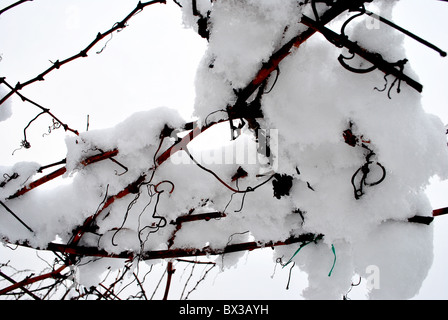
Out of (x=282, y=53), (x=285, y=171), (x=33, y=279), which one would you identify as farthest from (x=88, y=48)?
(x=33, y=279)

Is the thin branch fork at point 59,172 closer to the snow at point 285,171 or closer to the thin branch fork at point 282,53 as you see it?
the snow at point 285,171

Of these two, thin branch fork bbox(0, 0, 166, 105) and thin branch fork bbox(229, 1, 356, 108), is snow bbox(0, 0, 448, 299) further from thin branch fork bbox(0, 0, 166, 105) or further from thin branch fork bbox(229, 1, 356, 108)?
thin branch fork bbox(0, 0, 166, 105)

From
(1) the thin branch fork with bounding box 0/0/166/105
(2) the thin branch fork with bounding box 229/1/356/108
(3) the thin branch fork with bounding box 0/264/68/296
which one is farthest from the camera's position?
(3) the thin branch fork with bounding box 0/264/68/296


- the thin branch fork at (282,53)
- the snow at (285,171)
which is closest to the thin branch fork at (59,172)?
the snow at (285,171)

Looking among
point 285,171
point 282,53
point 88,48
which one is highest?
point 88,48

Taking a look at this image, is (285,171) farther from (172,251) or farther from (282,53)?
(172,251)

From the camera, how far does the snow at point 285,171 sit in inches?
34.8

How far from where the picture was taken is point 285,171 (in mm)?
1225

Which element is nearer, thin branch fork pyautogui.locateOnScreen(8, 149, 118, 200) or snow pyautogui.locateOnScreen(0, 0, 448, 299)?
snow pyautogui.locateOnScreen(0, 0, 448, 299)

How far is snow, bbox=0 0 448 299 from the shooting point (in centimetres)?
88

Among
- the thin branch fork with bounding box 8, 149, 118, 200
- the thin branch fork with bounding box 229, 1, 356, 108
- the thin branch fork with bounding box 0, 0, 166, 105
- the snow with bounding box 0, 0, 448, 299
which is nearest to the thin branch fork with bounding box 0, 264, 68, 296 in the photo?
the snow with bounding box 0, 0, 448, 299
